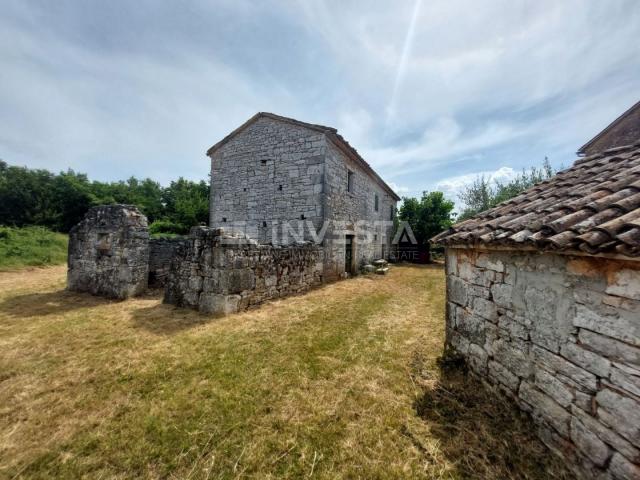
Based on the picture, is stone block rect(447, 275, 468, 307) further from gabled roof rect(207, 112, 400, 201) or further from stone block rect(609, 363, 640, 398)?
gabled roof rect(207, 112, 400, 201)

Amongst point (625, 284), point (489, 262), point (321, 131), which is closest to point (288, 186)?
point (321, 131)

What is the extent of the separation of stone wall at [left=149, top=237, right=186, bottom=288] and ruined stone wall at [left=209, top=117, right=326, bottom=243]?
9.81 ft

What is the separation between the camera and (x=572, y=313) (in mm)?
2008

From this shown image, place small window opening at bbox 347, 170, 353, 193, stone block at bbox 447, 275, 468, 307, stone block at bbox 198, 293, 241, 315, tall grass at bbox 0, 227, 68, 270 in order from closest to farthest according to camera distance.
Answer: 1. stone block at bbox 447, 275, 468, 307
2. stone block at bbox 198, 293, 241, 315
3. tall grass at bbox 0, 227, 68, 270
4. small window opening at bbox 347, 170, 353, 193

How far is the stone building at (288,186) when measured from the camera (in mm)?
9828

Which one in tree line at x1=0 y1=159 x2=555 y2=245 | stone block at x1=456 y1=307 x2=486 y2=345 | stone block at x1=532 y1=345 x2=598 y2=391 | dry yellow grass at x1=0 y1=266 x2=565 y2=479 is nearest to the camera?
stone block at x1=532 y1=345 x2=598 y2=391

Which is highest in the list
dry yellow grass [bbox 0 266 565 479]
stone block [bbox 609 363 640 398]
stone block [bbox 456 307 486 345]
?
stone block [bbox 609 363 640 398]

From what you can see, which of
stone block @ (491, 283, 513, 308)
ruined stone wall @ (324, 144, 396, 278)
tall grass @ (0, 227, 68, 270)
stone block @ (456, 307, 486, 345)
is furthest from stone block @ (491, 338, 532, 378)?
tall grass @ (0, 227, 68, 270)

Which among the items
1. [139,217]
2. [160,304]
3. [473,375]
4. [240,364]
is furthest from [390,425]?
[139,217]

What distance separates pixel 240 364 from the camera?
11.5 feet

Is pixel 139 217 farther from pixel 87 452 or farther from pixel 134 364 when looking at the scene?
pixel 87 452

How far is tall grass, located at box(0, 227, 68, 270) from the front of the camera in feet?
38.2

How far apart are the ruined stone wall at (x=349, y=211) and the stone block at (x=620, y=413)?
27.7 feet

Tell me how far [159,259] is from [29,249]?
35.2 ft
